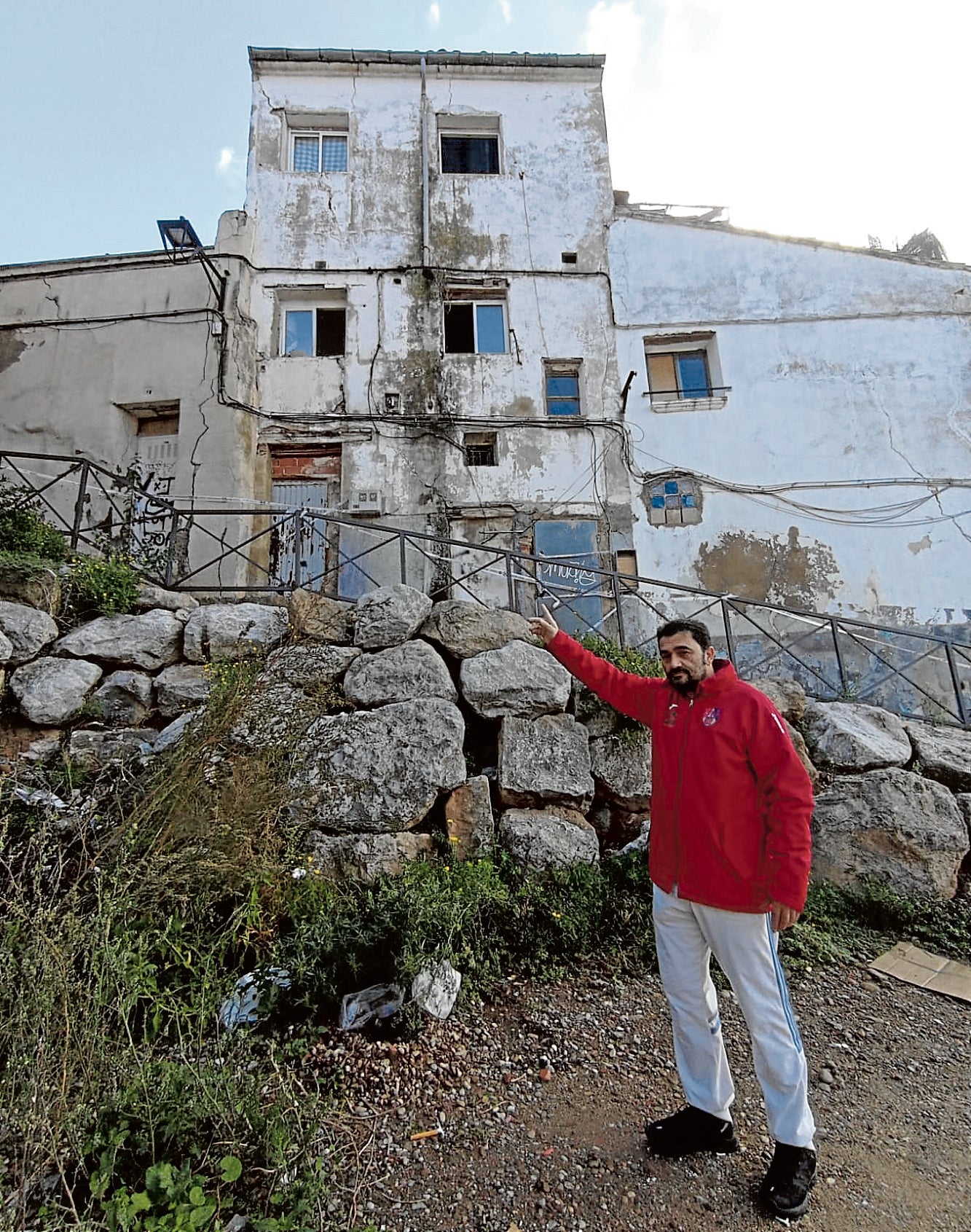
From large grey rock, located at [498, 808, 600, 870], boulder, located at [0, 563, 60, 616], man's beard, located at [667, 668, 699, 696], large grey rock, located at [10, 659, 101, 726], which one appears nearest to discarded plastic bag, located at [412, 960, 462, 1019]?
large grey rock, located at [498, 808, 600, 870]

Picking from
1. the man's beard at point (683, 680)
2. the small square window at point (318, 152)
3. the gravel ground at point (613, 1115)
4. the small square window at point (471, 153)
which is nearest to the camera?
the gravel ground at point (613, 1115)

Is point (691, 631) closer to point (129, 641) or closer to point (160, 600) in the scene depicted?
point (129, 641)

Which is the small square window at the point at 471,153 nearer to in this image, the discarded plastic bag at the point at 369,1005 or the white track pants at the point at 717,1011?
the discarded plastic bag at the point at 369,1005

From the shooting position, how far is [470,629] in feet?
19.6

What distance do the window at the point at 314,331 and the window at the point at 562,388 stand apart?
3.83 m

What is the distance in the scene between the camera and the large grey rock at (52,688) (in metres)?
5.34

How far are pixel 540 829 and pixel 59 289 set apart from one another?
41.9 ft

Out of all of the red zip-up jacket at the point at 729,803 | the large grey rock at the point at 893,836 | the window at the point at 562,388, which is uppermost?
the window at the point at 562,388

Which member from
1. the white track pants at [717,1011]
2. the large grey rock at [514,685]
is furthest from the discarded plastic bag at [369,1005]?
the large grey rock at [514,685]

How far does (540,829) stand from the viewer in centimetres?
498

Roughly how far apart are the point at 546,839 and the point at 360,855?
4.39ft

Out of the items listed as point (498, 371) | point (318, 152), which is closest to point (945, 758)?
point (498, 371)

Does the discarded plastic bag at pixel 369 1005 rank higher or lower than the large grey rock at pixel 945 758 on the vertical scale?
lower

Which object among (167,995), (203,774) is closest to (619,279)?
(203,774)
